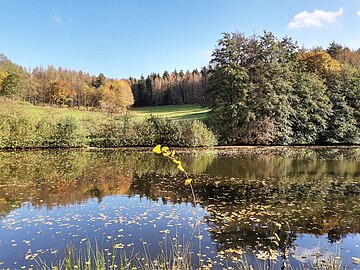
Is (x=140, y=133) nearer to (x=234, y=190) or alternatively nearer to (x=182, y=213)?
(x=234, y=190)

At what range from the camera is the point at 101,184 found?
13969 millimetres

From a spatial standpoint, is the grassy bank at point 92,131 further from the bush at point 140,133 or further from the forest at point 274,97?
the forest at point 274,97

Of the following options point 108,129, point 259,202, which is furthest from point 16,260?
point 108,129

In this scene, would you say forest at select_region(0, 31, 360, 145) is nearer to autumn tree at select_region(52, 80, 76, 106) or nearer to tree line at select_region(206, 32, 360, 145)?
tree line at select_region(206, 32, 360, 145)

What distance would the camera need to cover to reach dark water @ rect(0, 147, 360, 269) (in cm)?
674

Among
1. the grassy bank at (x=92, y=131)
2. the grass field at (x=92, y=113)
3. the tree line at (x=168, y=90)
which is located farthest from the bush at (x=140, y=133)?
the tree line at (x=168, y=90)

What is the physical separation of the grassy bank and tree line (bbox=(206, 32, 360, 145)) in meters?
3.95

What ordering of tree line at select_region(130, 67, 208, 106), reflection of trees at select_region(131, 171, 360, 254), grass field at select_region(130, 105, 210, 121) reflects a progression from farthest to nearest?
1. tree line at select_region(130, 67, 208, 106)
2. grass field at select_region(130, 105, 210, 121)
3. reflection of trees at select_region(131, 171, 360, 254)

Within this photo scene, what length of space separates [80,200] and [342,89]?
36207 mm

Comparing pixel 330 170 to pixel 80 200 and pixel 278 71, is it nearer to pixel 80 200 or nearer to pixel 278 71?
pixel 80 200

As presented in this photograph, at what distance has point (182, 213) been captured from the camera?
952cm

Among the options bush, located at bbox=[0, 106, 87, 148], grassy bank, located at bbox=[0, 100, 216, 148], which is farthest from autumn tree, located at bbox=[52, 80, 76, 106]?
bush, located at bbox=[0, 106, 87, 148]

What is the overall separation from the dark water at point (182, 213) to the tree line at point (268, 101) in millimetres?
16352

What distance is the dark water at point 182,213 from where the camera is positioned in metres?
6.74
